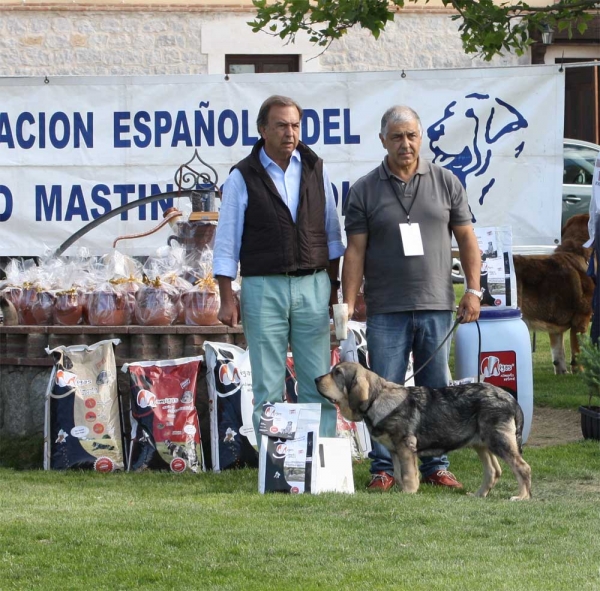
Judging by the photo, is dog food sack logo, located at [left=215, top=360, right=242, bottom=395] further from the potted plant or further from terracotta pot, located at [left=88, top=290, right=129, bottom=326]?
the potted plant

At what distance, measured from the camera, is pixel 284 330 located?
6.13 m

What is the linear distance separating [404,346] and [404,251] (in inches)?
21.1

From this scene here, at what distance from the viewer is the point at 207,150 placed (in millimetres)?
9336

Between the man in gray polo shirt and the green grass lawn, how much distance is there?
80 cm

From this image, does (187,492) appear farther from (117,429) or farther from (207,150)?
(207,150)

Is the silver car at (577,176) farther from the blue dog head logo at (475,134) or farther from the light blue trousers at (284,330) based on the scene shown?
the light blue trousers at (284,330)

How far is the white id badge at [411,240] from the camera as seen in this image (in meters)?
6.05

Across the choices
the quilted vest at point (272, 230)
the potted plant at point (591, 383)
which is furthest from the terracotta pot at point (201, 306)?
the potted plant at point (591, 383)

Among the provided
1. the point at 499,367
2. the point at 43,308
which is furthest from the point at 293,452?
the point at 43,308

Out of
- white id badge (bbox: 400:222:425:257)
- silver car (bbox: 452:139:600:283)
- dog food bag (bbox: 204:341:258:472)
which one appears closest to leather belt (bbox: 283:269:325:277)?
white id badge (bbox: 400:222:425:257)

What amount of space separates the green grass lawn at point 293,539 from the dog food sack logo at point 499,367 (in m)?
1.20

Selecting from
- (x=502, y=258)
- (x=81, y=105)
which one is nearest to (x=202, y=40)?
(x=81, y=105)

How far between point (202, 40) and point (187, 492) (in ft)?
42.7

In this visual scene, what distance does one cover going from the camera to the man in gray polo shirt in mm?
6086
